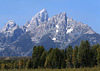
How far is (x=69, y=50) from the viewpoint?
13962cm

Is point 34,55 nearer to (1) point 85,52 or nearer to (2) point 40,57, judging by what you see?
(2) point 40,57

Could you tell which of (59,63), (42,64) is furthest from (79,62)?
(42,64)

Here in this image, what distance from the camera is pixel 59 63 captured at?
111m

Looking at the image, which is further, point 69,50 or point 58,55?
point 69,50

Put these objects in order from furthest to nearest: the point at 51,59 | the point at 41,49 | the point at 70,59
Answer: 1. the point at 70,59
2. the point at 41,49
3. the point at 51,59

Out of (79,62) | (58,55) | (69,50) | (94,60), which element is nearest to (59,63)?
(58,55)

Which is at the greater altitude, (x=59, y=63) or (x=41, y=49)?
(x=41, y=49)

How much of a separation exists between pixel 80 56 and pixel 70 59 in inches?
765

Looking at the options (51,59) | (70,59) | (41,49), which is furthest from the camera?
(70,59)

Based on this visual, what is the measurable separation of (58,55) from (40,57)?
9.55 meters

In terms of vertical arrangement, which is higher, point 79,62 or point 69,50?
point 69,50

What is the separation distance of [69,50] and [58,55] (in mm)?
28914

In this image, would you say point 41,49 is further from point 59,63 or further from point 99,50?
point 99,50

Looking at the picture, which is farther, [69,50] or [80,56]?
[69,50]
